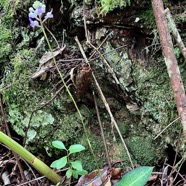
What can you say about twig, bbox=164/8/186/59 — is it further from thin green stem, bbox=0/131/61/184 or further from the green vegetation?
thin green stem, bbox=0/131/61/184

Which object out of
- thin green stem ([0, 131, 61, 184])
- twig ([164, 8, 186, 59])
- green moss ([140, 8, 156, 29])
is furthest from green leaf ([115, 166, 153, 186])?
green moss ([140, 8, 156, 29])

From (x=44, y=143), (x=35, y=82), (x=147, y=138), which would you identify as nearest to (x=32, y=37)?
(x=35, y=82)

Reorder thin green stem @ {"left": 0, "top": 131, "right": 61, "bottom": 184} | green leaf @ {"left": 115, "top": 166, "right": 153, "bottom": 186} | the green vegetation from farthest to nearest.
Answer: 1. the green vegetation
2. thin green stem @ {"left": 0, "top": 131, "right": 61, "bottom": 184}
3. green leaf @ {"left": 115, "top": 166, "right": 153, "bottom": 186}

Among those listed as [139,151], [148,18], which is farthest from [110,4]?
[139,151]

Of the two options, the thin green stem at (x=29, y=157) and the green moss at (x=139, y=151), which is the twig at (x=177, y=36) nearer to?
the green moss at (x=139, y=151)

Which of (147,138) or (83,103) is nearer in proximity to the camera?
(147,138)

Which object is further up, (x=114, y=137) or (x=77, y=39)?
(x=77, y=39)

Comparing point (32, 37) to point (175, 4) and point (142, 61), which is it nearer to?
point (142, 61)
